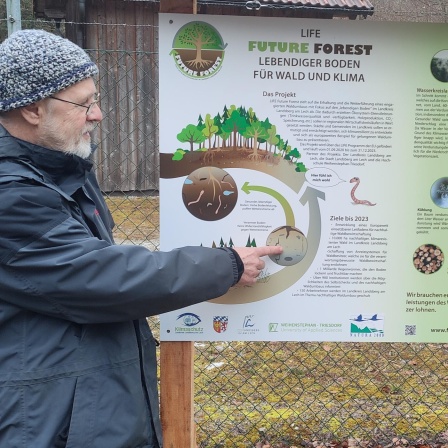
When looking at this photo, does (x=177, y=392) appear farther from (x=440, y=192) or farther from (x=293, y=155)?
(x=440, y=192)

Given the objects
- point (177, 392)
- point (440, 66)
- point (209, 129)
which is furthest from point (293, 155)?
point (177, 392)

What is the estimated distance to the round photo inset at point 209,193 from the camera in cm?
231

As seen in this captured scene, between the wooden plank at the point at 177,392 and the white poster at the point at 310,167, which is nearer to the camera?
the white poster at the point at 310,167

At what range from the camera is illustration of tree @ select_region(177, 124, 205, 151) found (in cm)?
228

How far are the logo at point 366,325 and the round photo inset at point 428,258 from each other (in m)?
0.25

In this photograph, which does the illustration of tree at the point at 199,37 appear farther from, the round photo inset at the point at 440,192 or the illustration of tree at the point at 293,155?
the round photo inset at the point at 440,192

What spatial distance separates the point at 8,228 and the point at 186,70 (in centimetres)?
98

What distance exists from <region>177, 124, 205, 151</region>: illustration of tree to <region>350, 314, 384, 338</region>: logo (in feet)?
3.05

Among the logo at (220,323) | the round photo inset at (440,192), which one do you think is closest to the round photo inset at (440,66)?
the round photo inset at (440,192)

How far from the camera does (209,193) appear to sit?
2.32 meters

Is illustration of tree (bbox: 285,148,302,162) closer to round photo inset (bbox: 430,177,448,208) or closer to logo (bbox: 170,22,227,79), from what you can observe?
logo (bbox: 170,22,227,79)

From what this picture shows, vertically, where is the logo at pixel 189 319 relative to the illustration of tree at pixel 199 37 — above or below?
below

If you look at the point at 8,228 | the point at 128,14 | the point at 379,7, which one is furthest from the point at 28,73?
the point at 379,7

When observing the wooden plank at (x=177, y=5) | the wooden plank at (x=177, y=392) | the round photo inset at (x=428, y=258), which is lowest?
the wooden plank at (x=177, y=392)
